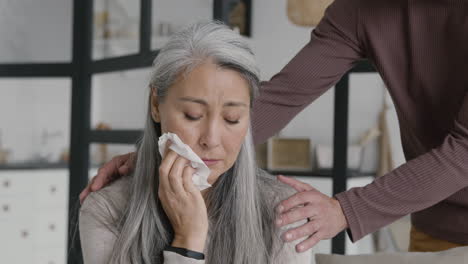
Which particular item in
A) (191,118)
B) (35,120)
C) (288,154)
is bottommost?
(288,154)

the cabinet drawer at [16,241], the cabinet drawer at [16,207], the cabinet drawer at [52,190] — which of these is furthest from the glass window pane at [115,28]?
the cabinet drawer at [16,241]

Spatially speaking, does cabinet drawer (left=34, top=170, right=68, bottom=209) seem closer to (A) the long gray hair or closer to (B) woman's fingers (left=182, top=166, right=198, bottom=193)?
(A) the long gray hair

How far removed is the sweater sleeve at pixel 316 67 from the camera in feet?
6.43

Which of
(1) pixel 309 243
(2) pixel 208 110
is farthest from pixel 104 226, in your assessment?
(1) pixel 309 243

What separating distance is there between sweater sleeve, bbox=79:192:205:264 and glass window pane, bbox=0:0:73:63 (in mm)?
2986

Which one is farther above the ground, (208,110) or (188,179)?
(208,110)

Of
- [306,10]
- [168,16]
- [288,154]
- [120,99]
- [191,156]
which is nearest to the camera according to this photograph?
[191,156]

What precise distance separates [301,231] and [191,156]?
1.03ft

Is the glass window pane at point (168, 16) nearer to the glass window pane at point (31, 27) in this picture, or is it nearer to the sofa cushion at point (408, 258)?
the glass window pane at point (31, 27)

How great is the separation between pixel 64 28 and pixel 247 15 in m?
1.66

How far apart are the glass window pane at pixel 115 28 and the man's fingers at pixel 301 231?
7.70 ft

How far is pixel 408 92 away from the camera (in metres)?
1.90

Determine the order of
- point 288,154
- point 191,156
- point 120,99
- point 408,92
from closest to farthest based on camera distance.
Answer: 1. point 191,156
2. point 408,92
3. point 120,99
4. point 288,154

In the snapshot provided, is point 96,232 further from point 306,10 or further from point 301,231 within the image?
point 306,10
